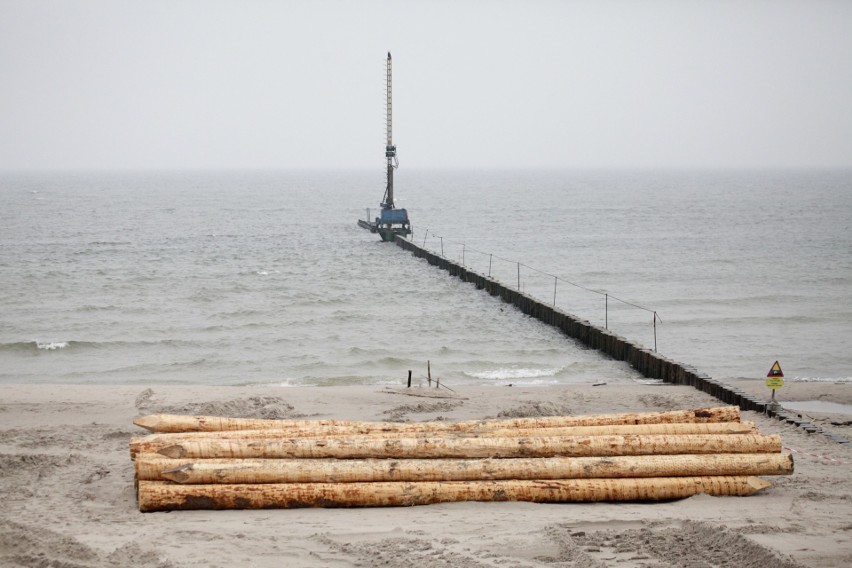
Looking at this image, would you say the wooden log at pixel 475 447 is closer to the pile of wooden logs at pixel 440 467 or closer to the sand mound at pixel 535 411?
the pile of wooden logs at pixel 440 467

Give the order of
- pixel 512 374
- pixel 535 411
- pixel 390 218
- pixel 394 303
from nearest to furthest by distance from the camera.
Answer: pixel 535 411 → pixel 512 374 → pixel 394 303 → pixel 390 218

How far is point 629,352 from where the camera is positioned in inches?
1016

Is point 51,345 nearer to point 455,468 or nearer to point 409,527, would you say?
point 455,468

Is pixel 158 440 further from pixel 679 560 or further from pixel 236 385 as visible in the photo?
pixel 236 385

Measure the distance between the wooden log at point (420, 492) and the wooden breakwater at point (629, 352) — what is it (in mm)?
5213

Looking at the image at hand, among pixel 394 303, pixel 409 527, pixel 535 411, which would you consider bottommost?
pixel 394 303

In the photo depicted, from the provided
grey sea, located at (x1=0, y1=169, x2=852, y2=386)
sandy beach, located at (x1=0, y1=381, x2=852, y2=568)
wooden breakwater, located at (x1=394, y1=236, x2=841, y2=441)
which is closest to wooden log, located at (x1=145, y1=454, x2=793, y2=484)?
sandy beach, located at (x1=0, y1=381, x2=852, y2=568)

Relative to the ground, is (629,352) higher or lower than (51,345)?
higher

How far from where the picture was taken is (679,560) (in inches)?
384

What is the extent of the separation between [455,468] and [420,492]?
0.59m

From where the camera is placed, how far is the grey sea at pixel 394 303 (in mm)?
26641

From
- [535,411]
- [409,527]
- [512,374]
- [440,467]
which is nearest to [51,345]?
[512,374]

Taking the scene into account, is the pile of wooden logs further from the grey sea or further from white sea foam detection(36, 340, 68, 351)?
white sea foam detection(36, 340, 68, 351)

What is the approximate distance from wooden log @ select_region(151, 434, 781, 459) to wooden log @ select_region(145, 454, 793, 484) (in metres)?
0.16
